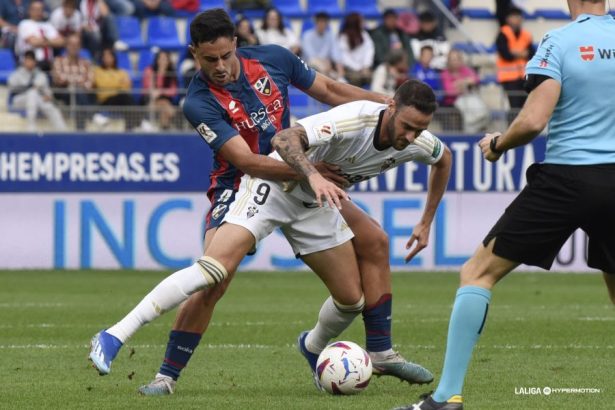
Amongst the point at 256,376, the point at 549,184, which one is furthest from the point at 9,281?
the point at 549,184

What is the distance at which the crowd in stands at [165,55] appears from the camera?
19.2m

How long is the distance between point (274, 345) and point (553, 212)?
4.63 meters

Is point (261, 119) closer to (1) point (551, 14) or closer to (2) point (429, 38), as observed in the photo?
(2) point (429, 38)

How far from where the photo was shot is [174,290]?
24.9ft

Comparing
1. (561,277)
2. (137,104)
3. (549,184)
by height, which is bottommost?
(561,277)

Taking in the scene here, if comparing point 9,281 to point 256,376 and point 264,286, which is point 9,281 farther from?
point 256,376

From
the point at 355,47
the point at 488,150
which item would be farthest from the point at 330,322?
the point at 355,47

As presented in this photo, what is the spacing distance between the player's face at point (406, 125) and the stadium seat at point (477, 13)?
56.8 ft

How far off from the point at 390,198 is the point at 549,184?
12.6 metres

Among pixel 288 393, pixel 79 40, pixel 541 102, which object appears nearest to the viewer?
pixel 541 102

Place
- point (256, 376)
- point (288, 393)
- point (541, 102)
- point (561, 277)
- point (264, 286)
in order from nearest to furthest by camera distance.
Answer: point (541, 102) → point (288, 393) → point (256, 376) → point (264, 286) → point (561, 277)

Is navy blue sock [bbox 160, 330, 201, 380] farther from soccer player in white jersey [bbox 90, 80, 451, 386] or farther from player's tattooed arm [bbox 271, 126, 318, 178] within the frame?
player's tattooed arm [bbox 271, 126, 318, 178]

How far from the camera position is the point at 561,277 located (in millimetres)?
18531

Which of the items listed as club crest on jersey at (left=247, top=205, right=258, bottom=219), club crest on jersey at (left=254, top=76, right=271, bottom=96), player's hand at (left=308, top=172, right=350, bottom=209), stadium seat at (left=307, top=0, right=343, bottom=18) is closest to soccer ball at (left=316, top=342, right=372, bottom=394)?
club crest on jersey at (left=247, top=205, right=258, bottom=219)
